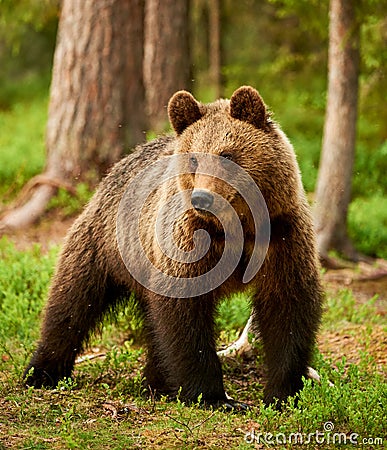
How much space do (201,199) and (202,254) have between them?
54 centimetres

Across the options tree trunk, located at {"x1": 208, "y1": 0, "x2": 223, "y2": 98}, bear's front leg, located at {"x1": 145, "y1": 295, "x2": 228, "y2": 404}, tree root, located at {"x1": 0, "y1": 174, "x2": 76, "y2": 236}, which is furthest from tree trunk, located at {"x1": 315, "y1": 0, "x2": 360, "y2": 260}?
tree trunk, located at {"x1": 208, "y1": 0, "x2": 223, "y2": 98}

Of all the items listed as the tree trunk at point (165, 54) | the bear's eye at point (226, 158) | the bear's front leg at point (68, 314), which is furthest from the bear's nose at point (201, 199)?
the tree trunk at point (165, 54)

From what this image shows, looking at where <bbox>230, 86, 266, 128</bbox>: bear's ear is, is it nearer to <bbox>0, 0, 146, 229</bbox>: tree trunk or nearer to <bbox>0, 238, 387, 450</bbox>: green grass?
<bbox>0, 238, 387, 450</bbox>: green grass

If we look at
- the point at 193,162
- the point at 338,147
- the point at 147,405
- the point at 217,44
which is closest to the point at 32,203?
the point at 338,147

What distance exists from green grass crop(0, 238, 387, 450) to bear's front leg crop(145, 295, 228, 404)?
6.0 inches

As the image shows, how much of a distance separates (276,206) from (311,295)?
0.70 m

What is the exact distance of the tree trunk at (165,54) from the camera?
12289mm

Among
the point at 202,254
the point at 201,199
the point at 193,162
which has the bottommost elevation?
the point at 202,254

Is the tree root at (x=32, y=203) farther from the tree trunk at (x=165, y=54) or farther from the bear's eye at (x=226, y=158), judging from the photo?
the bear's eye at (x=226, y=158)

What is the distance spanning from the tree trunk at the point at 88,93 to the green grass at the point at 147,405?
3.18 metres

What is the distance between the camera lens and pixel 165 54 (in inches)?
487

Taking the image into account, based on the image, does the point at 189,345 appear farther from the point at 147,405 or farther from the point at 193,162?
the point at 193,162

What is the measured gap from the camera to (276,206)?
4.68 meters

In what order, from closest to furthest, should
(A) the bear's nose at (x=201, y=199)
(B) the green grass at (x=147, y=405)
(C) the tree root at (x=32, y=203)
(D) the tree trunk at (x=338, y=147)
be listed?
1. (B) the green grass at (x=147, y=405)
2. (A) the bear's nose at (x=201, y=199)
3. (D) the tree trunk at (x=338, y=147)
4. (C) the tree root at (x=32, y=203)
